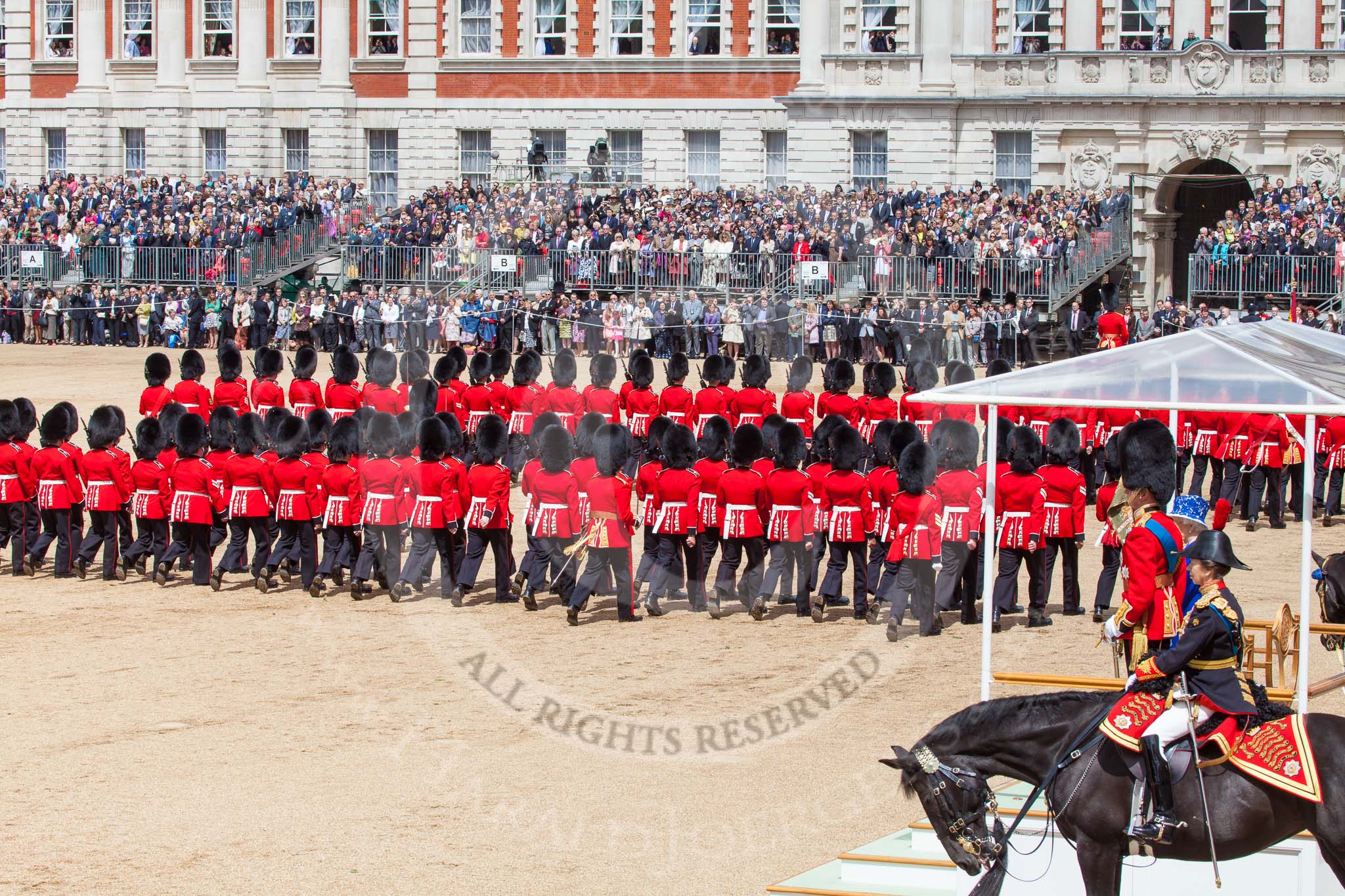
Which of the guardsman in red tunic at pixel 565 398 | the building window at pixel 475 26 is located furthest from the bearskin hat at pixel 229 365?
the building window at pixel 475 26

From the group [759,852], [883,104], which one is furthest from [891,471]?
[883,104]

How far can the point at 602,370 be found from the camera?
17.6 metres

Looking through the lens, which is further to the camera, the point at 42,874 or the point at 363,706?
the point at 363,706

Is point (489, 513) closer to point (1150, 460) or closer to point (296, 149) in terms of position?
point (1150, 460)

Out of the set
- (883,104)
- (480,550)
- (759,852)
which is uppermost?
(883,104)

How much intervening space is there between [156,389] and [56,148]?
2656 centimetres

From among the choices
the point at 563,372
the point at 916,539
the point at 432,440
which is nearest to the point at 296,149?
the point at 563,372

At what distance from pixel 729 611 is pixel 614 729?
3.36 meters

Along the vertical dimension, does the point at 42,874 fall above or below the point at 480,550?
below

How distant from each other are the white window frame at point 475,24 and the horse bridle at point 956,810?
3220 centimetres

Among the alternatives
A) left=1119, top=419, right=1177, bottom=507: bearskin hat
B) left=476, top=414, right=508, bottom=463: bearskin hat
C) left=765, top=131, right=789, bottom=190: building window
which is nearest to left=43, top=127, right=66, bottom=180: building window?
left=765, top=131, right=789, bottom=190: building window

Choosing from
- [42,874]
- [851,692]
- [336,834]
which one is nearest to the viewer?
[42,874]

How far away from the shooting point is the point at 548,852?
27.1ft

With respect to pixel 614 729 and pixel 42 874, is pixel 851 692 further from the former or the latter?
pixel 42 874
